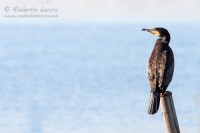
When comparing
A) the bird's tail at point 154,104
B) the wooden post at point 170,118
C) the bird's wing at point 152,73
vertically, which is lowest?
the wooden post at point 170,118

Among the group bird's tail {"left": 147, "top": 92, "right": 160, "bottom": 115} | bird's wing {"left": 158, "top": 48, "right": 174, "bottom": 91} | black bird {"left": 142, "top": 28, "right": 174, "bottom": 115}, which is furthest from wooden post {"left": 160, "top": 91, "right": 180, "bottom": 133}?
bird's wing {"left": 158, "top": 48, "right": 174, "bottom": 91}

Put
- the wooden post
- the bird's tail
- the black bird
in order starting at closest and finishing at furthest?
the wooden post
the bird's tail
the black bird

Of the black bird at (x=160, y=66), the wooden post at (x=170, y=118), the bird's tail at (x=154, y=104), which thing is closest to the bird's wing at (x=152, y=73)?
the black bird at (x=160, y=66)

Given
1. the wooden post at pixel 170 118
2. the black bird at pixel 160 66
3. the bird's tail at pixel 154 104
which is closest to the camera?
the wooden post at pixel 170 118

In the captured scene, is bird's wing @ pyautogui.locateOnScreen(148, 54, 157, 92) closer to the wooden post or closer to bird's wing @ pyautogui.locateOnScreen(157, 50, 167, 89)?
bird's wing @ pyautogui.locateOnScreen(157, 50, 167, 89)

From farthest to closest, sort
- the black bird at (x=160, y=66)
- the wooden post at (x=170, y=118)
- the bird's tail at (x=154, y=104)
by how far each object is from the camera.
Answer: the black bird at (x=160, y=66)
the bird's tail at (x=154, y=104)
the wooden post at (x=170, y=118)

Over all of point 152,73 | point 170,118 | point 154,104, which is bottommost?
point 170,118

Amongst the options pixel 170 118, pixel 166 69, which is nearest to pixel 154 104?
pixel 170 118

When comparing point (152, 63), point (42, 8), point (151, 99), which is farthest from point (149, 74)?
point (42, 8)

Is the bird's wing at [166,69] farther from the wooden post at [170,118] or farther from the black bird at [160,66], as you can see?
the wooden post at [170,118]

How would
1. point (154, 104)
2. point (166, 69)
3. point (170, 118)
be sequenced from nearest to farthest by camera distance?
point (170, 118) < point (154, 104) < point (166, 69)

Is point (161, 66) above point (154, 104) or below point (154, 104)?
above

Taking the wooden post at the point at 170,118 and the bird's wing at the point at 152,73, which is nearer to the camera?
the wooden post at the point at 170,118

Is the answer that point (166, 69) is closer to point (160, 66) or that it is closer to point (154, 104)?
point (160, 66)
